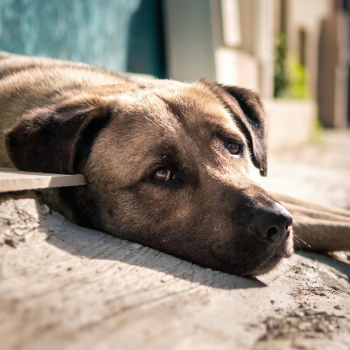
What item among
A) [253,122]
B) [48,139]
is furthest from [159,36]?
[48,139]

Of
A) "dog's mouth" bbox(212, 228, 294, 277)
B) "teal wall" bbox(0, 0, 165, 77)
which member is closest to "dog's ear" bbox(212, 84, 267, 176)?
"dog's mouth" bbox(212, 228, 294, 277)

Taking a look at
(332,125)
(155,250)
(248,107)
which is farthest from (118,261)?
(332,125)

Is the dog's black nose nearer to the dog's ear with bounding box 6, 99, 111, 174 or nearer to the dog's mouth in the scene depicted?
the dog's mouth

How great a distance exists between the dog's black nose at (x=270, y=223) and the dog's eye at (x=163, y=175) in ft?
1.89

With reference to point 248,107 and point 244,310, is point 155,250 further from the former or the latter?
point 248,107

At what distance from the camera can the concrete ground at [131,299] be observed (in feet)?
4.79

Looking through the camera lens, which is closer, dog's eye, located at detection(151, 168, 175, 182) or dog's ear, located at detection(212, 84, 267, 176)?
dog's eye, located at detection(151, 168, 175, 182)

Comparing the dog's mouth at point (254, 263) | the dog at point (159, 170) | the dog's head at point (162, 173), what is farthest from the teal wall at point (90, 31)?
the dog's mouth at point (254, 263)

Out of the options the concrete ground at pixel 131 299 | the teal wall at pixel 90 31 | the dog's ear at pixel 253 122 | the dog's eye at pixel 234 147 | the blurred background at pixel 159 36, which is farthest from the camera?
the blurred background at pixel 159 36

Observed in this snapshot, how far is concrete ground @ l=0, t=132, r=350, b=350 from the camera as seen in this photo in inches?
57.5

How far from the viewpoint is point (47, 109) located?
2809 mm

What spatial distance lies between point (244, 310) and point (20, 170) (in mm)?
1444

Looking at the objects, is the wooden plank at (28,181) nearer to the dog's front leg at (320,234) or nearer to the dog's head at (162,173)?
the dog's head at (162,173)

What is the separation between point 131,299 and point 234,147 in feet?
4.91
